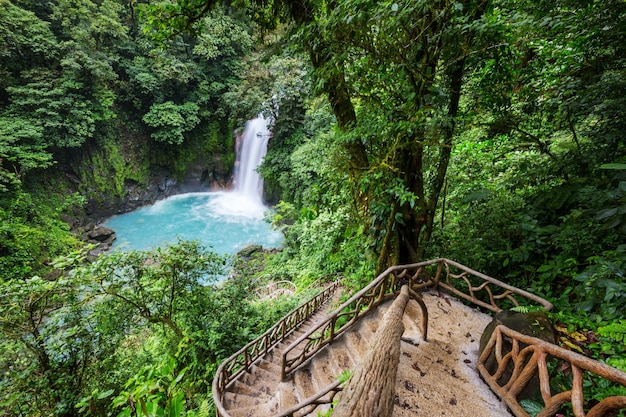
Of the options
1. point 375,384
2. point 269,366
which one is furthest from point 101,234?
point 375,384

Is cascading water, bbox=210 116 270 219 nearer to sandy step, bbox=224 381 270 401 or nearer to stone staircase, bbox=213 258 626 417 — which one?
sandy step, bbox=224 381 270 401

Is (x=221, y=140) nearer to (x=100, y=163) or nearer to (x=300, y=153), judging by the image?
(x=100, y=163)

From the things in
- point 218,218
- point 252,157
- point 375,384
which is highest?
point 252,157

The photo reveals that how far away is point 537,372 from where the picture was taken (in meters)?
2.38

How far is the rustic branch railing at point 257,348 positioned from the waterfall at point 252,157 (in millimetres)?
13369

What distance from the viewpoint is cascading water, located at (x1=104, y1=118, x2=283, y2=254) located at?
15641mm

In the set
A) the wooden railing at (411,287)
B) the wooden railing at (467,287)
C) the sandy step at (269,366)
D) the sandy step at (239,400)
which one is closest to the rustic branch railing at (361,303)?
the wooden railing at (411,287)

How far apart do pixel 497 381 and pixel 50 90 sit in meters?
19.3

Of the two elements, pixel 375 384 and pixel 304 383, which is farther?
pixel 304 383

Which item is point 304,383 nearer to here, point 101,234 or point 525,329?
point 525,329

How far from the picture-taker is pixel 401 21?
8.30 ft

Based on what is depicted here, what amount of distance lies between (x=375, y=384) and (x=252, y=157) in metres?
20.1

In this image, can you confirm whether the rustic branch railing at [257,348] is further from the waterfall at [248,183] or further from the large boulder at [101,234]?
the large boulder at [101,234]

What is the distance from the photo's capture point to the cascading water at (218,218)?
15.6 meters
